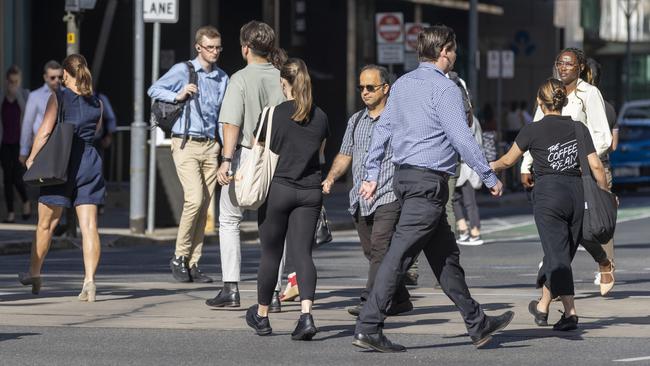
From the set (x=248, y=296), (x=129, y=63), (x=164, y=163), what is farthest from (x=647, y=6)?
(x=248, y=296)

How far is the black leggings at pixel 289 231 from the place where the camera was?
9.85 m

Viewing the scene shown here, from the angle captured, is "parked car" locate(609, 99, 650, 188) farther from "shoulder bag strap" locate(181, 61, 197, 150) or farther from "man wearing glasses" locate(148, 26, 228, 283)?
"shoulder bag strap" locate(181, 61, 197, 150)

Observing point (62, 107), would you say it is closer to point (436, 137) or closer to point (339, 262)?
point (436, 137)

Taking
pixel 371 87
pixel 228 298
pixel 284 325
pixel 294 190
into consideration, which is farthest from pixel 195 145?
pixel 294 190

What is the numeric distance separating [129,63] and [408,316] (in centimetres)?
1669

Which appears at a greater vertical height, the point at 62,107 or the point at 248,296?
the point at 62,107

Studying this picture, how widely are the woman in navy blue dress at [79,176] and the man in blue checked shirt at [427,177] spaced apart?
3.15 metres

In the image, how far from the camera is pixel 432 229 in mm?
9188

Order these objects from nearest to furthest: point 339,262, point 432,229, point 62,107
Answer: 1. point 432,229
2. point 62,107
3. point 339,262

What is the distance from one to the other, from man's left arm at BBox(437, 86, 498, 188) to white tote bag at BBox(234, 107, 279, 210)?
1.22 metres

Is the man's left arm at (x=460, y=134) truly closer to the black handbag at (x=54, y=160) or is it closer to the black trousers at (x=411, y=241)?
the black trousers at (x=411, y=241)

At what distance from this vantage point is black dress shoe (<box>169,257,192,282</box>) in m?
13.0

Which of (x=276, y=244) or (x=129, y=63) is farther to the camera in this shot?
(x=129, y=63)

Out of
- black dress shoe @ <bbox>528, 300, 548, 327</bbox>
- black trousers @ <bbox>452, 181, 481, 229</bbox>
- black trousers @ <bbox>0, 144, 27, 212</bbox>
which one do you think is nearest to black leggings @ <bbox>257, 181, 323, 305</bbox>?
black dress shoe @ <bbox>528, 300, 548, 327</bbox>
